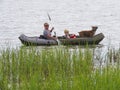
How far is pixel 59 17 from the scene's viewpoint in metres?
48.8

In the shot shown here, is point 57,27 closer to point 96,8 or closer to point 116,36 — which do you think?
point 116,36

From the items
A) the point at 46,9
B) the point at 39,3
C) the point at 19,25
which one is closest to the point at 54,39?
the point at 19,25

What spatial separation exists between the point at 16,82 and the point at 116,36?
20.2 m

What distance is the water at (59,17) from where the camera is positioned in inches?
1439

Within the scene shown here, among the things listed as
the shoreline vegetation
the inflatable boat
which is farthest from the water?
the shoreline vegetation

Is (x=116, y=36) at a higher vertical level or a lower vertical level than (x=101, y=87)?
lower

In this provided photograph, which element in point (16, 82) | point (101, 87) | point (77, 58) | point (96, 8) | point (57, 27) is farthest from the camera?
point (96, 8)

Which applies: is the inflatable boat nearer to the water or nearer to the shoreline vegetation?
the water

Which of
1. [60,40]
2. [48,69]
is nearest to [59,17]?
[60,40]

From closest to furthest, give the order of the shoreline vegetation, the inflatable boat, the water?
the shoreline vegetation < the inflatable boat < the water

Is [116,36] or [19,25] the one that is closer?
[116,36]

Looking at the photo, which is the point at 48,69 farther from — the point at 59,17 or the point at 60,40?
the point at 59,17

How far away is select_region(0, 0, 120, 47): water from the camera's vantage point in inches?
1439

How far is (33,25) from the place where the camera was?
43.1 m
